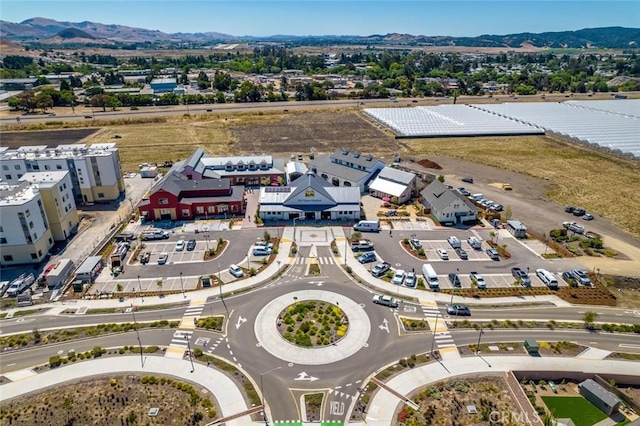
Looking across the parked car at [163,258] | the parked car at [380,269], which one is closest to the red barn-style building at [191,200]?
the parked car at [163,258]

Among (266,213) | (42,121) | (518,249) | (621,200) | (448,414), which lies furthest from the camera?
(42,121)

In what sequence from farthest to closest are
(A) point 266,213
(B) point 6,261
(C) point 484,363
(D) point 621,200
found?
(D) point 621,200 < (A) point 266,213 < (B) point 6,261 < (C) point 484,363

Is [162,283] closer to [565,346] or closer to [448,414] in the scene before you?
[448,414]

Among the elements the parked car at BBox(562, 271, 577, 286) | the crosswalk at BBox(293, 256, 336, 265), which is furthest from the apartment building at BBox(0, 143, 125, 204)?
the parked car at BBox(562, 271, 577, 286)

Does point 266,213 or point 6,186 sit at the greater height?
point 6,186

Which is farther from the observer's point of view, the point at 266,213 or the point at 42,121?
the point at 42,121

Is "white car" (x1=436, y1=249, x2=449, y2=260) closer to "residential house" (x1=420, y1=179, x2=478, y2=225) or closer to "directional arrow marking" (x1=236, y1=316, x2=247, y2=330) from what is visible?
"residential house" (x1=420, y1=179, x2=478, y2=225)

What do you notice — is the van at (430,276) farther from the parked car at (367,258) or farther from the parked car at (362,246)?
the parked car at (362,246)

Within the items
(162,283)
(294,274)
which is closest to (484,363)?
(294,274)
